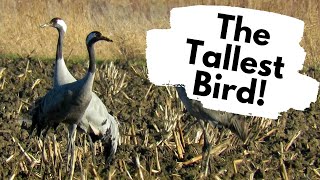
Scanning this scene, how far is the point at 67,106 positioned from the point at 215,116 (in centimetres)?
148

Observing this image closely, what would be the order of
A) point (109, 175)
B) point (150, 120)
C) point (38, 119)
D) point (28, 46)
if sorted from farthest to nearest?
1. point (28, 46)
2. point (150, 120)
3. point (38, 119)
4. point (109, 175)

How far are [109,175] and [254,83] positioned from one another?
2.21 meters

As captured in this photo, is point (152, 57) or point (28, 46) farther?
point (28, 46)

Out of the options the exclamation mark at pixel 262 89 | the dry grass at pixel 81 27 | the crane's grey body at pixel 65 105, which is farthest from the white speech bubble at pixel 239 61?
the dry grass at pixel 81 27

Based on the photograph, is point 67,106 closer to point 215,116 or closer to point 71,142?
point 71,142

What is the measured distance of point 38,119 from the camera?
24.3 feet

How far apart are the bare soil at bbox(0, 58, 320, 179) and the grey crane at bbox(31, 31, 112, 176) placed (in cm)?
15

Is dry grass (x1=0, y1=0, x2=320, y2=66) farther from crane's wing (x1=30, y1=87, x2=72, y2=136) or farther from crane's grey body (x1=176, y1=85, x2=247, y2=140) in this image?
crane's wing (x1=30, y1=87, x2=72, y2=136)

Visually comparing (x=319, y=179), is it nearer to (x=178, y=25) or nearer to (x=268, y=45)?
(x=268, y=45)

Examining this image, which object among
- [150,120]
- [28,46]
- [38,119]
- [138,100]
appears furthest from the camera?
[28,46]

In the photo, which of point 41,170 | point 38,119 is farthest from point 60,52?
point 41,170

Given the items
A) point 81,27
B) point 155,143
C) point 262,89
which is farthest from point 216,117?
point 81,27

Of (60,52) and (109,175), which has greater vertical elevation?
(60,52)

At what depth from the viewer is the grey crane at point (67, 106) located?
7.03 metres
